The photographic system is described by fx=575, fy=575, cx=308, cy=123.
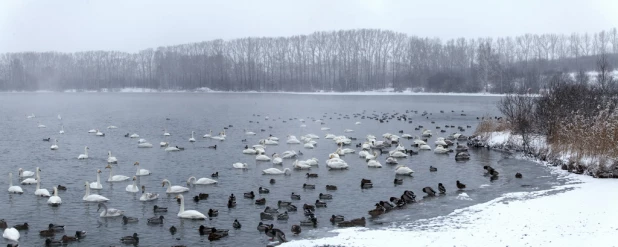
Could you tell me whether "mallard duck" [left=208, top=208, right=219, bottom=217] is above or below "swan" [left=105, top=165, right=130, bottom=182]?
below

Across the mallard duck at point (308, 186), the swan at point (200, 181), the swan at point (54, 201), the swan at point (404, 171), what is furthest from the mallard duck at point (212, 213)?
the swan at point (404, 171)

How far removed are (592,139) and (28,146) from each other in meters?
29.2

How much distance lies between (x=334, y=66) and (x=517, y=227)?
130 meters

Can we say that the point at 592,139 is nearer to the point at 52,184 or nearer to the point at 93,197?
the point at 93,197

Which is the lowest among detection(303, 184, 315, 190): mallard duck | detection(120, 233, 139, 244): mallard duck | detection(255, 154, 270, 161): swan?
detection(120, 233, 139, 244): mallard duck

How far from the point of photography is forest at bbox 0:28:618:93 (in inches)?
4906

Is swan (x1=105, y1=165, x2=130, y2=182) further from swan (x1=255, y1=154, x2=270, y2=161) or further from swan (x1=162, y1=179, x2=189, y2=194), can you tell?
swan (x1=255, y1=154, x2=270, y2=161)

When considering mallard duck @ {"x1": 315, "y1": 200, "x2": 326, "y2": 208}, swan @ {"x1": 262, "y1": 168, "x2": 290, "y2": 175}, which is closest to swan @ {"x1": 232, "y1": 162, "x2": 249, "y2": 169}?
swan @ {"x1": 262, "y1": 168, "x2": 290, "y2": 175}

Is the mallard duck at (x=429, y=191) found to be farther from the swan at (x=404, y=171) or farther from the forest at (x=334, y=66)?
the forest at (x=334, y=66)

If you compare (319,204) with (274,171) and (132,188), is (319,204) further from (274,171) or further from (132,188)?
(132,188)

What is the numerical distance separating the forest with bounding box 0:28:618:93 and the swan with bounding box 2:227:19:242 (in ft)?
348

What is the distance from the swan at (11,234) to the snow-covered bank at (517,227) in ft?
22.3

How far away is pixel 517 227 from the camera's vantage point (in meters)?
13.1

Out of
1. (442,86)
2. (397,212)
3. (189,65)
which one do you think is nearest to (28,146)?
(397,212)
